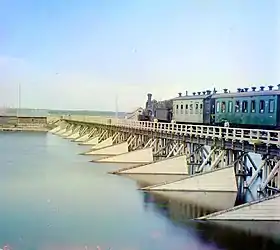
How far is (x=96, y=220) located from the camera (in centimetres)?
400

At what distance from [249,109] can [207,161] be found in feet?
3.00

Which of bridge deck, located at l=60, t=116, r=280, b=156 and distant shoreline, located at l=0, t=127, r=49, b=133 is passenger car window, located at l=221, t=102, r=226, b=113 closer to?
bridge deck, located at l=60, t=116, r=280, b=156

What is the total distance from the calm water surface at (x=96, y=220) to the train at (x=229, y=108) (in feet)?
4.64

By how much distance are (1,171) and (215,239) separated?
4.44 meters

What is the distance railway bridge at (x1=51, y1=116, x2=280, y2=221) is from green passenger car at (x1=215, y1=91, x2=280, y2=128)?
9.4 inches

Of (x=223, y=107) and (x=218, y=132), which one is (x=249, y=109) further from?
(x=223, y=107)

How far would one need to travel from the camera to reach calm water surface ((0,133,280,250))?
3.26 meters

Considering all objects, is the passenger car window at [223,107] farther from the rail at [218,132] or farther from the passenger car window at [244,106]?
the passenger car window at [244,106]

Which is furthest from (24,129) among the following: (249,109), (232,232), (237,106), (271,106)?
(232,232)

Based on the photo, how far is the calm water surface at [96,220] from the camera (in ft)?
10.7

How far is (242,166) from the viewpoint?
18.0 ft

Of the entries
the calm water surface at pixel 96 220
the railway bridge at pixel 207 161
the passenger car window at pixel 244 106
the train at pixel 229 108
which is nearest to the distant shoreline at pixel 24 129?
the railway bridge at pixel 207 161

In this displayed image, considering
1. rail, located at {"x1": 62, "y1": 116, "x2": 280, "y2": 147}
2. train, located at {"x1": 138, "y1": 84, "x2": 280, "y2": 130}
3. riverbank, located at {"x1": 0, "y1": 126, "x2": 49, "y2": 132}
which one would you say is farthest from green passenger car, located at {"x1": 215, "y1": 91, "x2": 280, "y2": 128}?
riverbank, located at {"x1": 0, "y1": 126, "x2": 49, "y2": 132}

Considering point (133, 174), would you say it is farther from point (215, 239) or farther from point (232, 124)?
point (215, 239)
